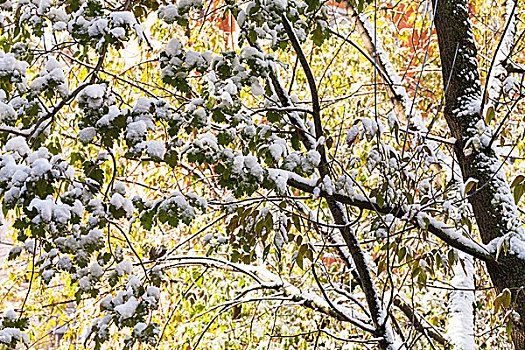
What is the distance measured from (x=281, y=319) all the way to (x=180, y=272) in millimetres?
979

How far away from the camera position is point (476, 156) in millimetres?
2641

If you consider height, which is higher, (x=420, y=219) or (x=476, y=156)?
(x=476, y=156)

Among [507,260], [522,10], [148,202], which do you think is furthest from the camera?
[522,10]

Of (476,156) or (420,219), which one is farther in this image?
(476,156)

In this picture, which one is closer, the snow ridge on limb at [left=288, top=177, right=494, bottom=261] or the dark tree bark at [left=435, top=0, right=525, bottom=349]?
the snow ridge on limb at [left=288, top=177, right=494, bottom=261]

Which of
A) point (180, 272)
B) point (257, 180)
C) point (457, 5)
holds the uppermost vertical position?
point (457, 5)

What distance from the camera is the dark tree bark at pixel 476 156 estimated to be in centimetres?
248

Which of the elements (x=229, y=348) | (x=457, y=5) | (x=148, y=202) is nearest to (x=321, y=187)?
(x=148, y=202)

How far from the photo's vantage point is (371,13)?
4918 mm

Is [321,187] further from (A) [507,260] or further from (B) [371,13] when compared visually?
(B) [371,13]

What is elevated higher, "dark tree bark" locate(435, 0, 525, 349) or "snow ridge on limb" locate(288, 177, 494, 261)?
"dark tree bark" locate(435, 0, 525, 349)

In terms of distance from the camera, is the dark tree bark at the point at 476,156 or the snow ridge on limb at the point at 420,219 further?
the dark tree bark at the point at 476,156

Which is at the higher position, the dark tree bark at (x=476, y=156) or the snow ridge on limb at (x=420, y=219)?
the dark tree bark at (x=476, y=156)

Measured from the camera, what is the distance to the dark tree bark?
2.48 meters
